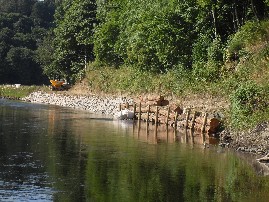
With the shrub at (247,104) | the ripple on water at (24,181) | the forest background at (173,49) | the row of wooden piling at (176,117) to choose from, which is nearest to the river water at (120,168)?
the ripple on water at (24,181)

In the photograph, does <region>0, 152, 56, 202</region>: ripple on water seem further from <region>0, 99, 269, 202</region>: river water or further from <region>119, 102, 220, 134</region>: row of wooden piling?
<region>119, 102, 220, 134</region>: row of wooden piling

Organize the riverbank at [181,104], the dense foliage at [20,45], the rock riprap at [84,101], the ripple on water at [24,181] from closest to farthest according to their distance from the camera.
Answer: the ripple on water at [24,181], the riverbank at [181,104], the rock riprap at [84,101], the dense foliage at [20,45]

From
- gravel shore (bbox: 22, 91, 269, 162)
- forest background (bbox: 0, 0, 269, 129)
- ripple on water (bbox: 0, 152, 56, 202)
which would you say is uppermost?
forest background (bbox: 0, 0, 269, 129)

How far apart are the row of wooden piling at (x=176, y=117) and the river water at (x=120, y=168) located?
140cm

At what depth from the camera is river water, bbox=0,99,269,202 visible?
64.5 feet

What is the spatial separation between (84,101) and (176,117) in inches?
1023

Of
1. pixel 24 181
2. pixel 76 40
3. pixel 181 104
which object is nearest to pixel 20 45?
pixel 76 40

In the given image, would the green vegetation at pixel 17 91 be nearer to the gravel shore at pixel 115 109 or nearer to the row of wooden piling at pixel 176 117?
the gravel shore at pixel 115 109

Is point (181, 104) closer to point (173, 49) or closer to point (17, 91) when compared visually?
point (173, 49)

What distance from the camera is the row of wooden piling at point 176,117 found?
35.5m

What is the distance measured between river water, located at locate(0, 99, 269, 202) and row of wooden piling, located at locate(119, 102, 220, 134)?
1.40 m

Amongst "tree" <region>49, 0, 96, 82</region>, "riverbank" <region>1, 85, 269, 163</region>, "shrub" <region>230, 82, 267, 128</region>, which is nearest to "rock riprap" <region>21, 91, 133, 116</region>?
"riverbank" <region>1, 85, 269, 163</region>

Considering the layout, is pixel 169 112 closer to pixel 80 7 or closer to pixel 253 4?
pixel 253 4

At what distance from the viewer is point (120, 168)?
23.8 m
